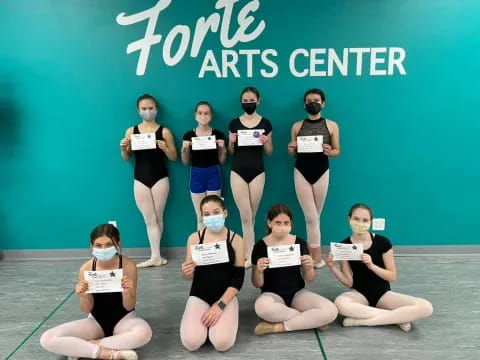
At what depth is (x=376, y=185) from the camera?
4328 millimetres

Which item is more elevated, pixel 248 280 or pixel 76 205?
pixel 76 205

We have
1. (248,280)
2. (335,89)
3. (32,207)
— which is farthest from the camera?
(32,207)

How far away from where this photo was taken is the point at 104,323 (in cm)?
269

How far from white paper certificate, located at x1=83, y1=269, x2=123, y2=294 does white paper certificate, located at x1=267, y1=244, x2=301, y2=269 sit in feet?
3.48

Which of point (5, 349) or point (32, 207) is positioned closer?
point (5, 349)

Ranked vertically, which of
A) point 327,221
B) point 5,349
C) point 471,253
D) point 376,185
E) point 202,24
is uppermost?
point 202,24

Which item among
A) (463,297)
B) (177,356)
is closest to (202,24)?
(177,356)

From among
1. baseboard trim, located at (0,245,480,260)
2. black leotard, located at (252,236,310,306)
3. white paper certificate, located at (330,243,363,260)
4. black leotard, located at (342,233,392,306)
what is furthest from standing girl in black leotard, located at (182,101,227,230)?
black leotard, located at (342,233,392,306)

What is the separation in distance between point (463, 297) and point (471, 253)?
125cm

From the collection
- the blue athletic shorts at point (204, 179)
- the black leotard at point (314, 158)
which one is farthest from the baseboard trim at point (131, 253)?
the black leotard at point (314, 158)

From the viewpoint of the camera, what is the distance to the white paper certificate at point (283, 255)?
2.85 metres

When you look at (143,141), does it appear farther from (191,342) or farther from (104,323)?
(191,342)

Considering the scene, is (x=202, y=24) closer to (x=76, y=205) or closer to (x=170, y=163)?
(x=170, y=163)

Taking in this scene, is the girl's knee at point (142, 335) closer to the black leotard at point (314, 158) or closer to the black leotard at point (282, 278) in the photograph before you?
the black leotard at point (282, 278)
